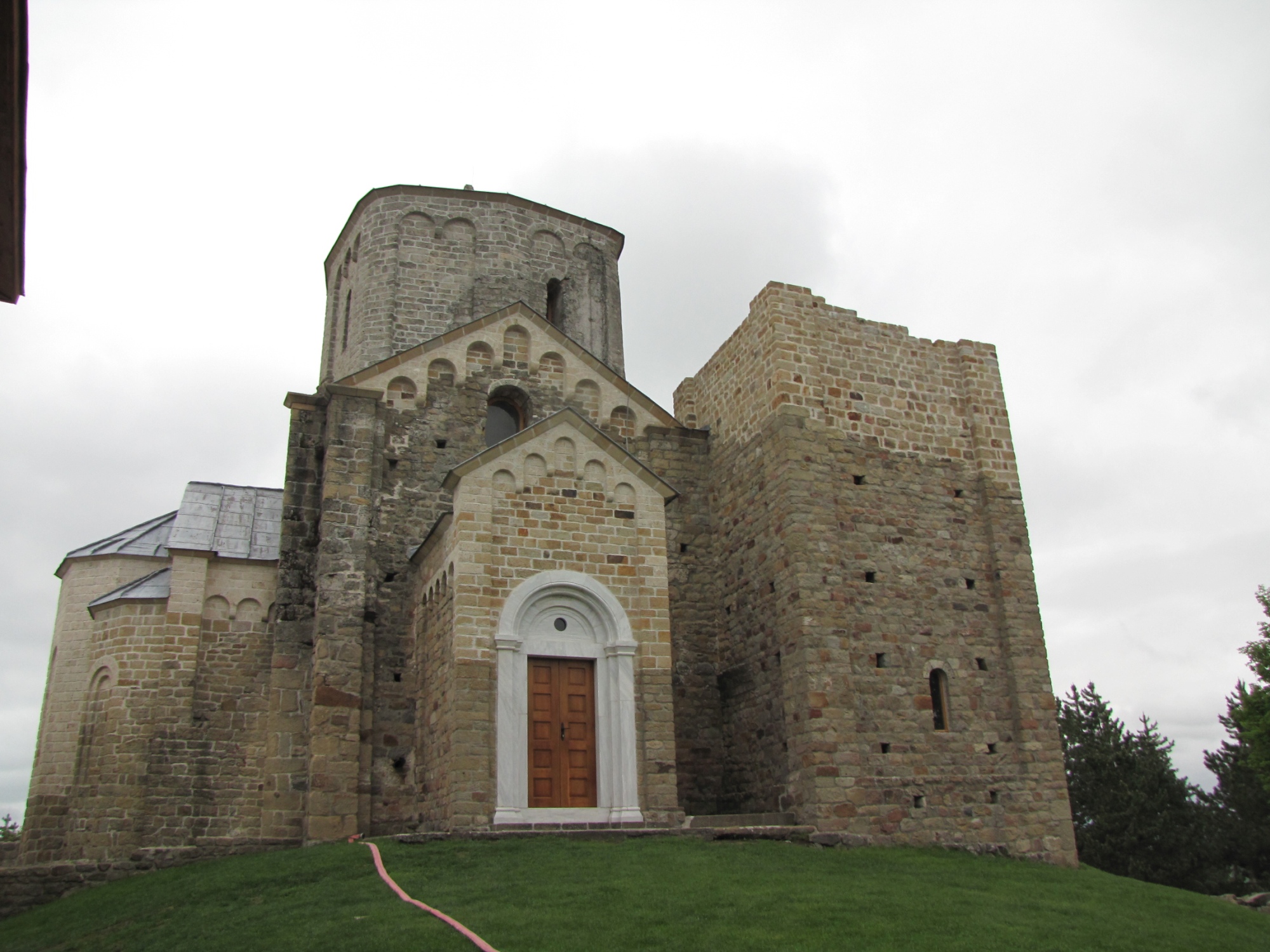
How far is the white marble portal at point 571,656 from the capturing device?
13156 millimetres

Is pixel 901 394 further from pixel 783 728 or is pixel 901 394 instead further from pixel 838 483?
pixel 783 728

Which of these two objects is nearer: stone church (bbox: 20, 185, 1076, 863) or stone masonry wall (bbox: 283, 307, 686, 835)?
stone church (bbox: 20, 185, 1076, 863)

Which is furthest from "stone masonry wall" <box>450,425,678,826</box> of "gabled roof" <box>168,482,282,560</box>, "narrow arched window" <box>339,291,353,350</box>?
"narrow arched window" <box>339,291,353,350</box>

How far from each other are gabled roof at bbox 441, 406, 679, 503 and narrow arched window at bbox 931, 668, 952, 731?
540 cm

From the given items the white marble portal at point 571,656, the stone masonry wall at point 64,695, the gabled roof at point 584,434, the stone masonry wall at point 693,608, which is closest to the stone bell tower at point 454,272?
the stone masonry wall at point 693,608

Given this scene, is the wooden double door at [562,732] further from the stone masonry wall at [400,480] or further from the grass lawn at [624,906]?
the grass lawn at [624,906]

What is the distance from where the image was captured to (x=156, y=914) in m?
10.8

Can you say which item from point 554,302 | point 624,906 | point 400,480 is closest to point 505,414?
point 400,480

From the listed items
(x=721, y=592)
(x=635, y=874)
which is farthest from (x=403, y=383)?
(x=635, y=874)

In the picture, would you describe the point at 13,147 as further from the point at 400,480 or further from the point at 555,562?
the point at 400,480

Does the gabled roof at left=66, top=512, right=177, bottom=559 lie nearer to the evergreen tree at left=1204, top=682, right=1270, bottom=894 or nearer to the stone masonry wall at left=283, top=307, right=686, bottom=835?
the stone masonry wall at left=283, top=307, right=686, bottom=835

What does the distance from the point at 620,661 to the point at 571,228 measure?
40.9ft

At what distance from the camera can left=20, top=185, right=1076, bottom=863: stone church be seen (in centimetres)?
1404

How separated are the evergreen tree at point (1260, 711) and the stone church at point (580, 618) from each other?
44.4 feet
